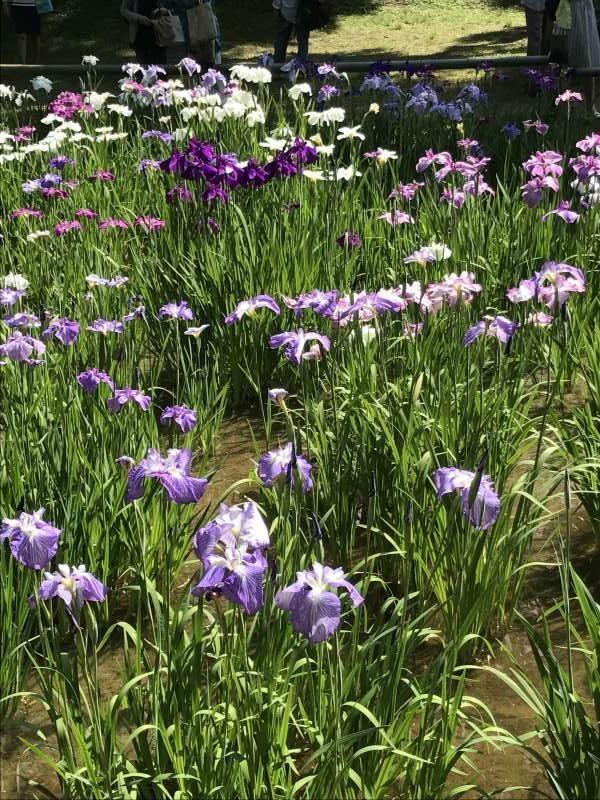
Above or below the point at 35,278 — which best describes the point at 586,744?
below

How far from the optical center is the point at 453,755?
63.4 inches

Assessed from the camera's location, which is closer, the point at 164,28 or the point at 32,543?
the point at 32,543

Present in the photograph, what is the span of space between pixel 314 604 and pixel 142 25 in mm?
8569

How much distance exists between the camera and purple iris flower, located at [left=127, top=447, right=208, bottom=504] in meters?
1.54

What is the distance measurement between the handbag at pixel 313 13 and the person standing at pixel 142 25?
1.51 metres

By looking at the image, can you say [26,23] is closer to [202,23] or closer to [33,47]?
[33,47]

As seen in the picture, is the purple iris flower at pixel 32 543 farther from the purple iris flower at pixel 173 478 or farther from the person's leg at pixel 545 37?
the person's leg at pixel 545 37

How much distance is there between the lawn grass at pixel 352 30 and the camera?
15.1 m

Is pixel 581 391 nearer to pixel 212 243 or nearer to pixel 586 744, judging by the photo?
pixel 212 243

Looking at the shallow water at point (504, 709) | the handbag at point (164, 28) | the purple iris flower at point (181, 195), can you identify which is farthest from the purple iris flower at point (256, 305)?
the handbag at point (164, 28)

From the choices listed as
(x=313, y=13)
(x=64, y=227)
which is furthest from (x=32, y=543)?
(x=313, y=13)

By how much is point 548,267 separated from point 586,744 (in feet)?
3.83

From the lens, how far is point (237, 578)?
133 centimetres

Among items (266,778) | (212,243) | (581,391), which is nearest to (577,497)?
(581,391)
